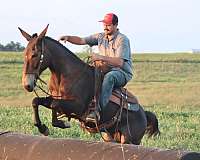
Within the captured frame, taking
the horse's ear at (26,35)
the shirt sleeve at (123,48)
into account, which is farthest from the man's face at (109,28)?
the horse's ear at (26,35)

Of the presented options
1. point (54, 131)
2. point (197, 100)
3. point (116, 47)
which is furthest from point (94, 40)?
point (197, 100)

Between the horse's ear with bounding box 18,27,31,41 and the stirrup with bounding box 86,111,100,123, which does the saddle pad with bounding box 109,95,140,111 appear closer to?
the stirrup with bounding box 86,111,100,123

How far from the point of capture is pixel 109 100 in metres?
10.1

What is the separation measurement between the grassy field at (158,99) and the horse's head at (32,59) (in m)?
3.63

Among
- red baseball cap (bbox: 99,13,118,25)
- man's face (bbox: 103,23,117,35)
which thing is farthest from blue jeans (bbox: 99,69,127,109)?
red baseball cap (bbox: 99,13,118,25)

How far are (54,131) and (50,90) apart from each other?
4.91 m

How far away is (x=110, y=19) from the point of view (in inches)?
399

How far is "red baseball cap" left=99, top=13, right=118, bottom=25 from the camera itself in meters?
10.1

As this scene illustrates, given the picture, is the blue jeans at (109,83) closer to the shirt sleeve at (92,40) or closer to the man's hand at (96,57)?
the man's hand at (96,57)

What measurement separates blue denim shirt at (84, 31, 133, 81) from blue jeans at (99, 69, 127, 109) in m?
0.14

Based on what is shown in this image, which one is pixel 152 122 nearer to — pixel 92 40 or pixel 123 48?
pixel 123 48

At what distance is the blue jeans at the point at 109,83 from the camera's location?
989cm

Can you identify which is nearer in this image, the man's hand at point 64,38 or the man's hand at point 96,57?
the man's hand at point 96,57

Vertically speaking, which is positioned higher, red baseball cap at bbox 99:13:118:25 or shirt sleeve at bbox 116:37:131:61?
red baseball cap at bbox 99:13:118:25
